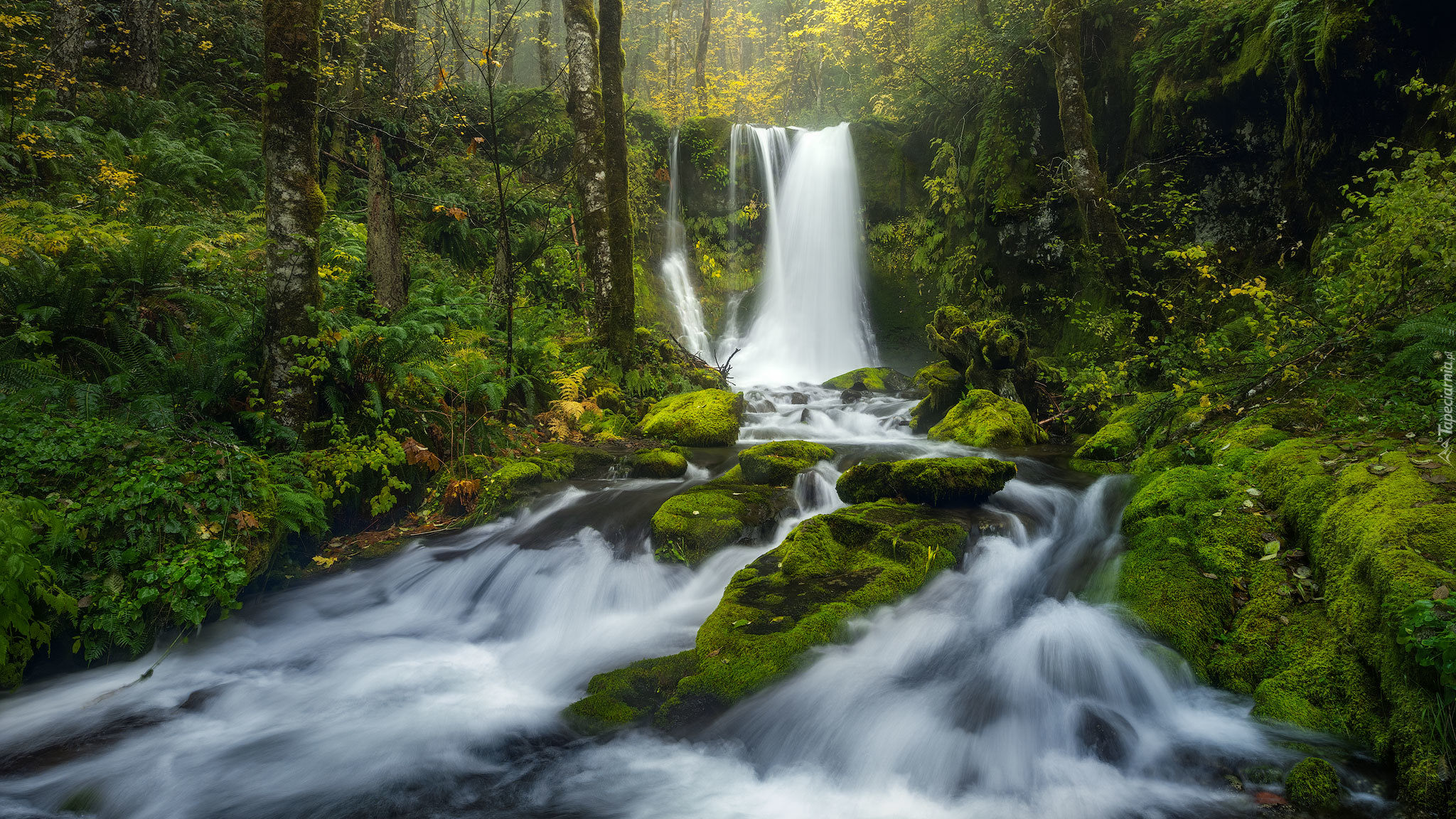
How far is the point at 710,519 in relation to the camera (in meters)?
6.10

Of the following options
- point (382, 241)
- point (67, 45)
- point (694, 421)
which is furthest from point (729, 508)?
point (67, 45)

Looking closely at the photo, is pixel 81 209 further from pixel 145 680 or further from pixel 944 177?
pixel 944 177

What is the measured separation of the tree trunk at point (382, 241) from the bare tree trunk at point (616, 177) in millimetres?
2949

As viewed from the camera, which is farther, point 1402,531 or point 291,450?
point 291,450

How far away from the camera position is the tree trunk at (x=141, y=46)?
11164 mm

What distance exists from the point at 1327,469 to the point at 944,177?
12682 mm

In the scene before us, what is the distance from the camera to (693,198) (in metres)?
17.9

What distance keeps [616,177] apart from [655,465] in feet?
14.9

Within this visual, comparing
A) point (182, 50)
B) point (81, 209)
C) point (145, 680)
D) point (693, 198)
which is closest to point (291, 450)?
point (145, 680)

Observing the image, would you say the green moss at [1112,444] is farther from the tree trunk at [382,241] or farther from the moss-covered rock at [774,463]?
the tree trunk at [382,241]

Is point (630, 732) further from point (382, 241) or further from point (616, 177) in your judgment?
point (616, 177)

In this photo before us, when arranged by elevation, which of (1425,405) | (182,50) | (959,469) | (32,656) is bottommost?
(32,656)

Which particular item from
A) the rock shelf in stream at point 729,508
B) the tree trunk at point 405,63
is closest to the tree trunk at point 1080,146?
the rock shelf in stream at point 729,508

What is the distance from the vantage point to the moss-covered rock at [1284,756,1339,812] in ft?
9.18
